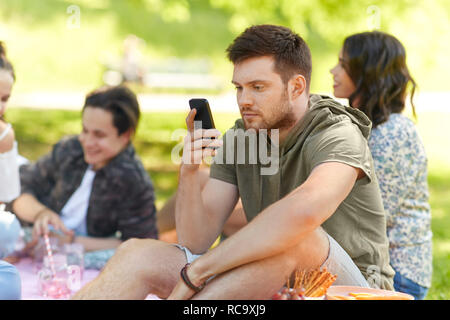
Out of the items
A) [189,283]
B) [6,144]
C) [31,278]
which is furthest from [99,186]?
[189,283]

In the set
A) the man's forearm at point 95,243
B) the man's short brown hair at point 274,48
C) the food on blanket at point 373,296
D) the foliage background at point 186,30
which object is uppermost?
the foliage background at point 186,30

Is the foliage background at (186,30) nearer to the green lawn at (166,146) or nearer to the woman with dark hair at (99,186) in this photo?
the green lawn at (166,146)

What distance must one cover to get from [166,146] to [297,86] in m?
7.37

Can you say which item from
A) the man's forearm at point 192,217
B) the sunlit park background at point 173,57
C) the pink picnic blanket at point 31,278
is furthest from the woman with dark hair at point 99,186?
the man's forearm at point 192,217

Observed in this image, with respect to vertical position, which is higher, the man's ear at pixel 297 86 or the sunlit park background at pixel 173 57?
the sunlit park background at pixel 173 57

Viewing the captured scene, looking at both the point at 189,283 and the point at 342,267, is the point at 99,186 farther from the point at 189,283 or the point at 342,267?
the point at 342,267

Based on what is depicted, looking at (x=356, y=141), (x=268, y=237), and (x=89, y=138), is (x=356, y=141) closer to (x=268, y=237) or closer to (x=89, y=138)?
(x=268, y=237)

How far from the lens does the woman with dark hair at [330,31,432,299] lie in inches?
130

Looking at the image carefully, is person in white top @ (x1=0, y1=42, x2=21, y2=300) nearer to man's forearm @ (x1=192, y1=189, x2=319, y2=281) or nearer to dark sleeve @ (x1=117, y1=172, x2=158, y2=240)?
dark sleeve @ (x1=117, y1=172, x2=158, y2=240)

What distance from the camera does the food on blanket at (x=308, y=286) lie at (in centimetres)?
221

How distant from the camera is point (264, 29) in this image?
9.02 ft

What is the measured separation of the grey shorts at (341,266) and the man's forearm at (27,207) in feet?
5.91

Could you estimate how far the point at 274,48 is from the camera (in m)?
2.72
